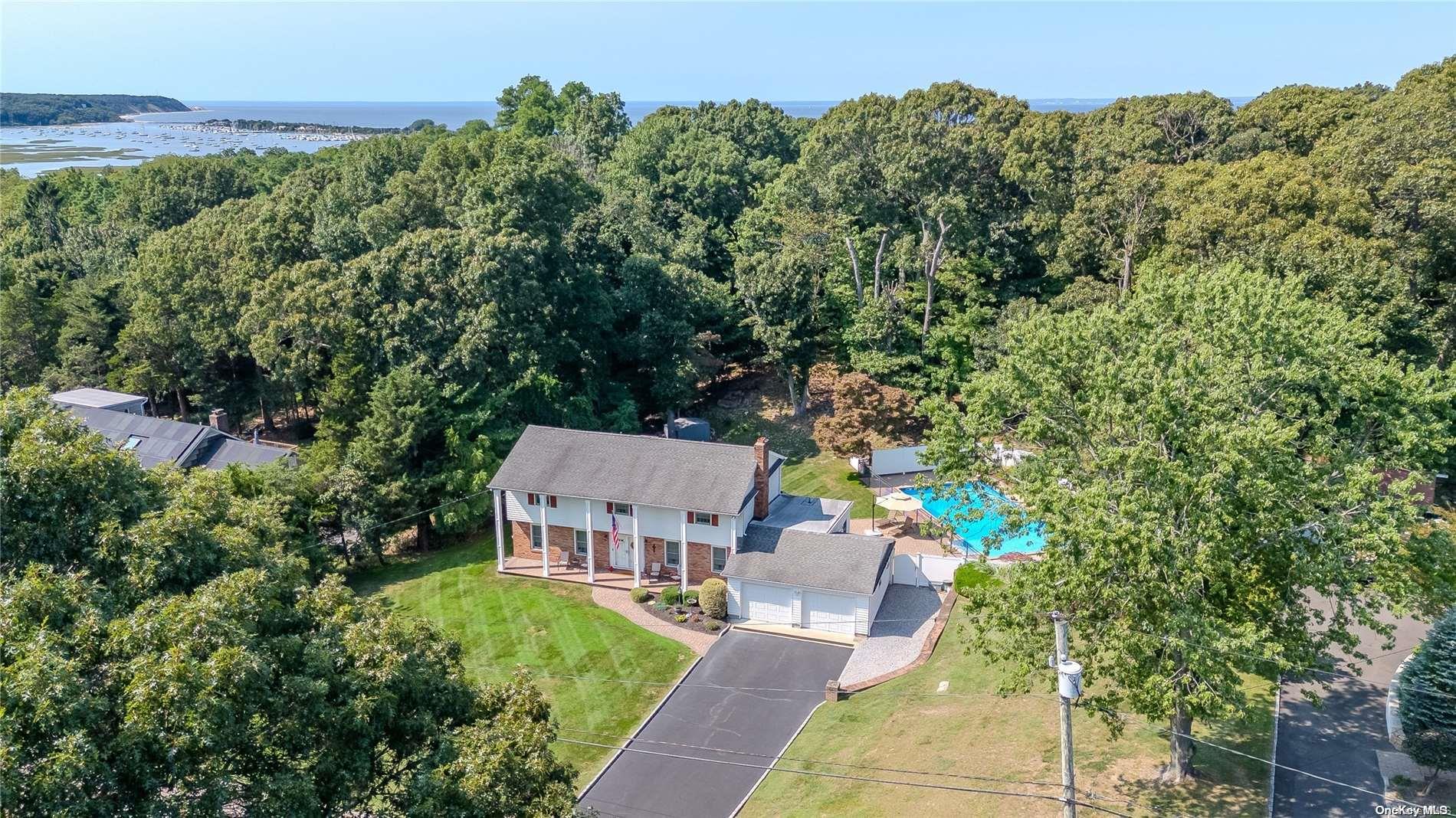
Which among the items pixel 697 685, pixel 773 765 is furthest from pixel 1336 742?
pixel 697 685

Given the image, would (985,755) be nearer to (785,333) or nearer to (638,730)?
(638,730)

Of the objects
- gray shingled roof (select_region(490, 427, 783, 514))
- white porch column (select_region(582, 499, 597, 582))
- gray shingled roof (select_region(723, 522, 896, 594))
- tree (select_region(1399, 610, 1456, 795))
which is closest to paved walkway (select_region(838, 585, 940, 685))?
gray shingled roof (select_region(723, 522, 896, 594))

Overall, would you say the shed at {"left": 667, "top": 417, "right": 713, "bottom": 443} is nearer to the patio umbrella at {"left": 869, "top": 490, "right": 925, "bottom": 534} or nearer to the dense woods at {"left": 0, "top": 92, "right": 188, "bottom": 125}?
the patio umbrella at {"left": 869, "top": 490, "right": 925, "bottom": 534}

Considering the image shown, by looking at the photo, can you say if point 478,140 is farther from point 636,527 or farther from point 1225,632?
point 1225,632

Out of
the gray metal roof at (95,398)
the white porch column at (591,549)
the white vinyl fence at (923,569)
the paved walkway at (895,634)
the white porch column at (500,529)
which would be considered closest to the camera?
the paved walkway at (895,634)

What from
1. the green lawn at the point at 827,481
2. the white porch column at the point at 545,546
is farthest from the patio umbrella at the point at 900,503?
the white porch column at the point at 545,546

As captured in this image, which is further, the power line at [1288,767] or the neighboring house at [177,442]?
the neighboring house at [177,442]

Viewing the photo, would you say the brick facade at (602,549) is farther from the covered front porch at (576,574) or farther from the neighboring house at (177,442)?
the neighboring house at (177,442)
